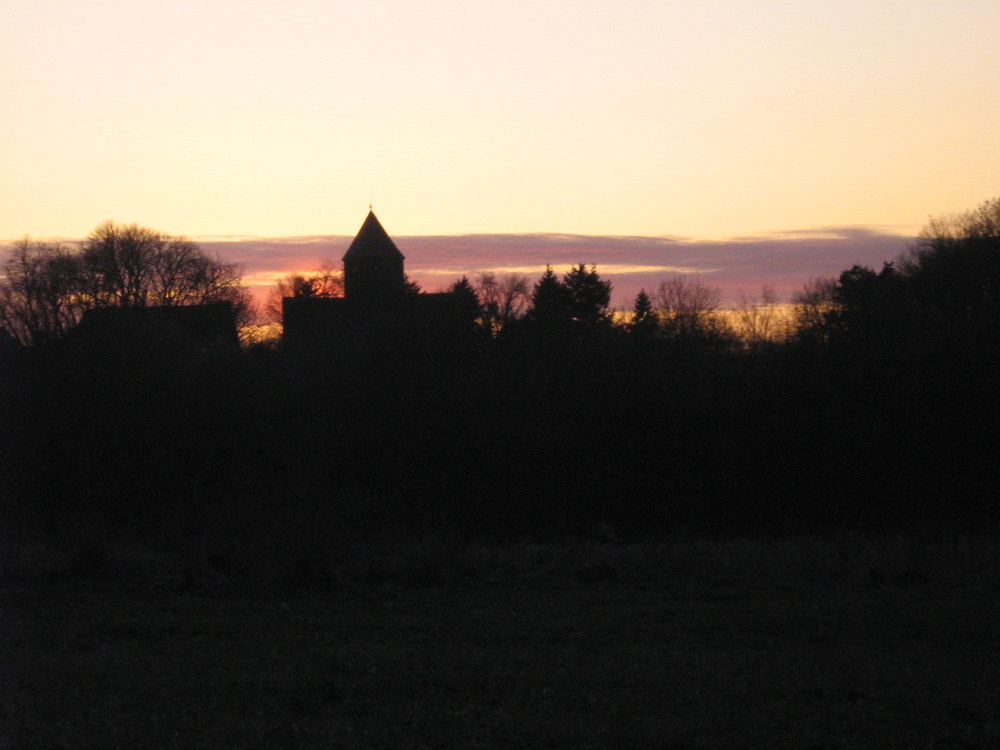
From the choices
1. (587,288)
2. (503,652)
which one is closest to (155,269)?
(587,288)

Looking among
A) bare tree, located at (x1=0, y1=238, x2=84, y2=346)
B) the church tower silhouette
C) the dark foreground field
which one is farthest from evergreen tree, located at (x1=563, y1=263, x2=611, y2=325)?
the dark foreground field

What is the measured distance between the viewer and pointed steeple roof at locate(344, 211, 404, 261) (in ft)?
217

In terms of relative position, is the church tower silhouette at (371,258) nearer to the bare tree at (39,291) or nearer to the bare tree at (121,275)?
the bare tree at (121,275)

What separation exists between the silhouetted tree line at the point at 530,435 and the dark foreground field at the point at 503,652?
33.2 feet

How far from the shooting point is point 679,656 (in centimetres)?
829

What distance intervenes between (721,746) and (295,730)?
2708mm

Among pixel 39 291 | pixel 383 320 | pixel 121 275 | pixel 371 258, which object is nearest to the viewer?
pixel 383 320

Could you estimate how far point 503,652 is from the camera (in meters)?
8.50

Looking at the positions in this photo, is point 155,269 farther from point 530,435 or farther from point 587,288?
point 530,435

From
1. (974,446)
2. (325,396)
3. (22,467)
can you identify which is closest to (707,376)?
(974,446)

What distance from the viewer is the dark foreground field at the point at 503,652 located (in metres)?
6.34

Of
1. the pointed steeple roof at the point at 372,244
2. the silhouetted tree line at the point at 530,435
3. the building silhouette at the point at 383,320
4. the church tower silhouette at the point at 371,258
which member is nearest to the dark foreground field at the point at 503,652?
the silhouetted tree line at the point at 530,435

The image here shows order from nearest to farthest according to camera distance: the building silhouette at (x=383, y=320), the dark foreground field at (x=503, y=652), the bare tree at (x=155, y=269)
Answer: the dark foreground field at (x=503, y=652) < the building silhouette at (x=383, y=320) < the bare tree at (x=155, y=269)

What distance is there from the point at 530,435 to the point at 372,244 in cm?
4348
